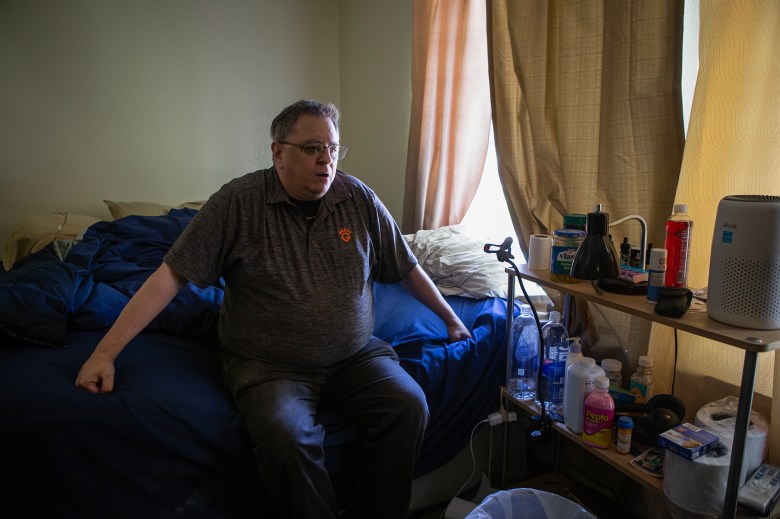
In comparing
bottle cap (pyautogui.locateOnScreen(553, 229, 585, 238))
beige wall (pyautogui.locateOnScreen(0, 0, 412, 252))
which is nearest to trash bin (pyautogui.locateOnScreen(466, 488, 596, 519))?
bottle cap (pyautogui.locateOnScreen(553, 229, 585, 238))

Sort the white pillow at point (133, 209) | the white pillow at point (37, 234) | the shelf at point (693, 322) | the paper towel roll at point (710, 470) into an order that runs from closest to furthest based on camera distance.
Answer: the shelf at point (693, 322)
the paper towel roll at point (710, 470)
the white pillow at point (37, 234)
the white pillow at point (133, 209)

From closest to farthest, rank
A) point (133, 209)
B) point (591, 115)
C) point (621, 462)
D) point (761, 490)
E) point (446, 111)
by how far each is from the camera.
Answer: point (761, 490) → point (621, 462) → point (591, 115) → point (446, 111) → point (133, 209)

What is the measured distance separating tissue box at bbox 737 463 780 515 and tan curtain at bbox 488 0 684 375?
405 mm

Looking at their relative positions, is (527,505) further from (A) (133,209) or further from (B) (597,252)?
(A) (133,209)

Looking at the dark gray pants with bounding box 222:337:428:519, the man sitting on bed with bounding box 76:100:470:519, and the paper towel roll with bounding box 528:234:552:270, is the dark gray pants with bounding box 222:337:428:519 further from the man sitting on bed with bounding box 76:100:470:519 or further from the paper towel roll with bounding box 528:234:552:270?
the paper towel roll with bounding box 528:234:552:270

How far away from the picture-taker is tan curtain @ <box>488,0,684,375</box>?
1.17 meters

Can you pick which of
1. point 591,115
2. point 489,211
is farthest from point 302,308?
point 489,211

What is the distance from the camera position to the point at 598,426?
104 centimetres

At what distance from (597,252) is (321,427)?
0.77m

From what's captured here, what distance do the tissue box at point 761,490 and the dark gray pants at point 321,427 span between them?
0.65 meters

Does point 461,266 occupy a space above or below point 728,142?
below

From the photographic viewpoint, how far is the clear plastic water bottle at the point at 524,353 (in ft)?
4.54

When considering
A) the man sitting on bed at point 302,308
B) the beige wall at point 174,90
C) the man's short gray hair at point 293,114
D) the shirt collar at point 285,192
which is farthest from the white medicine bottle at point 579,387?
the beige wall at point 174,90

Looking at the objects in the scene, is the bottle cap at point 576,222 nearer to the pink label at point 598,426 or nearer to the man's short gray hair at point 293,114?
the pink label at point 598,426
